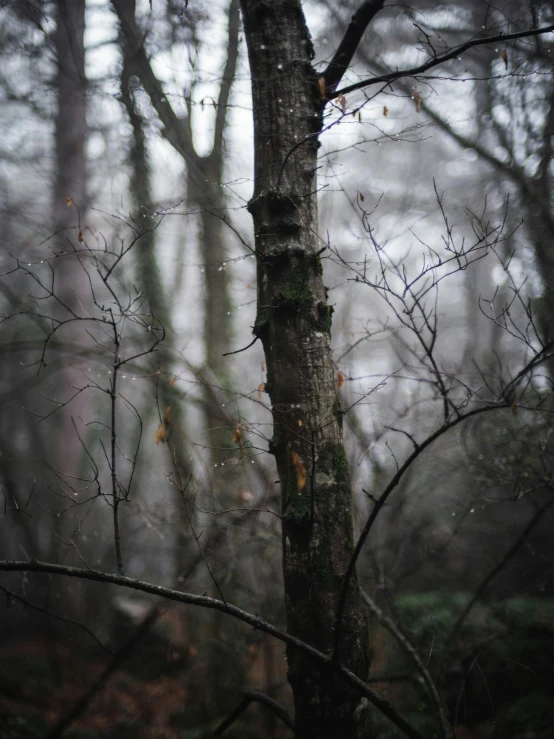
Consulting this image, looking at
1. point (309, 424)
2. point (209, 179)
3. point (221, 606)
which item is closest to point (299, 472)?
point (309, 424)

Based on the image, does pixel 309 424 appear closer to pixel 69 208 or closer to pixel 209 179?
pixel 209 179

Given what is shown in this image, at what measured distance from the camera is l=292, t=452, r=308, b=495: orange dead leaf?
2.02 metres

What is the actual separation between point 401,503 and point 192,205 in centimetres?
381

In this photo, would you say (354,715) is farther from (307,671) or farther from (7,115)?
(7,115)

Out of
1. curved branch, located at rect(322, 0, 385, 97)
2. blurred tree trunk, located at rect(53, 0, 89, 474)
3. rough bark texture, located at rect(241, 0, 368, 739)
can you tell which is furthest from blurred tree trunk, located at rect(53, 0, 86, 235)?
curved branch, located at rect(322, 0, 385, 97)

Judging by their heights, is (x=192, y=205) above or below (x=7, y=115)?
below

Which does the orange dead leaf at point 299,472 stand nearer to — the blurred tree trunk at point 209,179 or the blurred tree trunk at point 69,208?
the blurred tree trunk at point 209,179

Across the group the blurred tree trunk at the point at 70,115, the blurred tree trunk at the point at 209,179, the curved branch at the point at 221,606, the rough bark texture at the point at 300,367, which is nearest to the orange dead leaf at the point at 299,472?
the rough bark texture at the point at 300,367

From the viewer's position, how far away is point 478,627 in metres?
5.25

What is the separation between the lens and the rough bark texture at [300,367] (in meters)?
2.00

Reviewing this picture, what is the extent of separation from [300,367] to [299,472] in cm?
49

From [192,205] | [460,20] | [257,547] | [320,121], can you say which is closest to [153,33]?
[192,205]

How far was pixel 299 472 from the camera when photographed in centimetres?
204

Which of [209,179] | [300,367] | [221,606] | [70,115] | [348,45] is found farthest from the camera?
[70,115]
